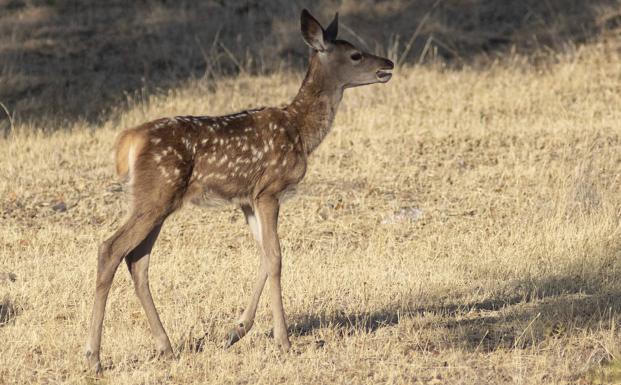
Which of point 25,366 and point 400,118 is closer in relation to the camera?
point 25,366

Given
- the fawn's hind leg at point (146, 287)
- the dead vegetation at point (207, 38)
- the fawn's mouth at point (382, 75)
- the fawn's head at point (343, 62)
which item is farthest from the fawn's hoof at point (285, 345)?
the dead vegetation at point (207, 38)

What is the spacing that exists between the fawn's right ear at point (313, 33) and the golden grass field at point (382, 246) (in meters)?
1.91

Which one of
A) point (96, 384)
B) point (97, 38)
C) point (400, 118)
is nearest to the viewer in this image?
point (96, 384)

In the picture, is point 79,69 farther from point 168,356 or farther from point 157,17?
point 168,356

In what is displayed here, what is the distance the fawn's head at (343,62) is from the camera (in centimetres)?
910

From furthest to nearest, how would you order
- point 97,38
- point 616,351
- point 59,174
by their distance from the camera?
point 97,38 < point 59,174 < point 616,351

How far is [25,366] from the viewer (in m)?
7.68

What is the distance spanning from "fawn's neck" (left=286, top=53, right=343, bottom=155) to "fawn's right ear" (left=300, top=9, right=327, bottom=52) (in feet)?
0.27

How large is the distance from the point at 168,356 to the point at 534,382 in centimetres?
234

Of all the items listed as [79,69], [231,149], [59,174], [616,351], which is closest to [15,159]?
[59,174]

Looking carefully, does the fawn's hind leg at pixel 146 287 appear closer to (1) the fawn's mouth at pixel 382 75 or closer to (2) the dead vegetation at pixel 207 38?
(1) the fawn's mouth at pixel 382 75

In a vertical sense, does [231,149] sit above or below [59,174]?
above

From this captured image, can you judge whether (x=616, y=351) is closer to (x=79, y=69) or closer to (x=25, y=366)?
(x=25, y=366)

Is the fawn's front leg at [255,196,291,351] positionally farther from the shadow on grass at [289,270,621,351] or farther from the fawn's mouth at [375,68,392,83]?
the fawn's mouth at [375,68,392,83]
